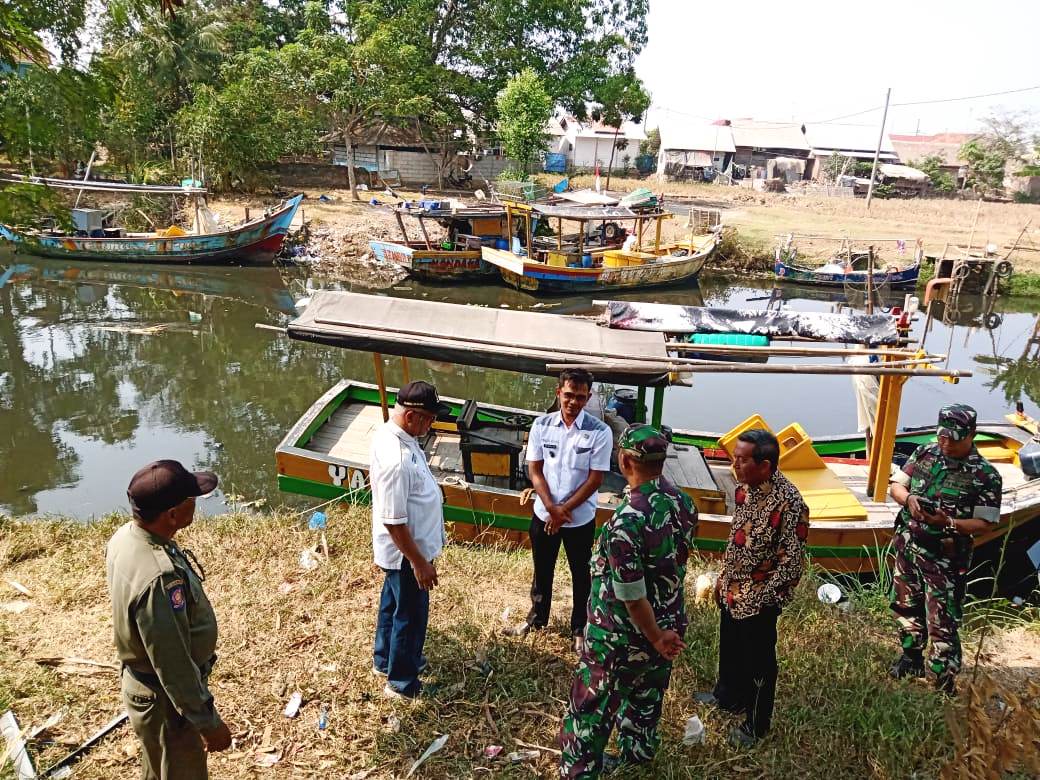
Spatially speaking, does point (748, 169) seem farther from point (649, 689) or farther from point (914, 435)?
point (649, 689)

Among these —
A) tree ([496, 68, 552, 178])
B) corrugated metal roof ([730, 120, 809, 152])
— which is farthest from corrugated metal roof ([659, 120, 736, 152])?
tree ([496, 68, 552, 178])

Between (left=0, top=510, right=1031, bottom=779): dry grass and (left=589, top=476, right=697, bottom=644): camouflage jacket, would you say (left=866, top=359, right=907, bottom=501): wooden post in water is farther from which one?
(left=589, top=476, right=697, bottom=644): camouflage jacket

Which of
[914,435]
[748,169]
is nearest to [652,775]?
[914,435]

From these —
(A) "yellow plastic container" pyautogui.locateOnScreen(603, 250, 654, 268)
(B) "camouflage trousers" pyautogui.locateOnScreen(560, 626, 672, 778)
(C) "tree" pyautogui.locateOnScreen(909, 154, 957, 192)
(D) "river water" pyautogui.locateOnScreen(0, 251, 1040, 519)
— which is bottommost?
(D) "river water" pyautogui.locateOnScreen(0, 251, 1040, 519)

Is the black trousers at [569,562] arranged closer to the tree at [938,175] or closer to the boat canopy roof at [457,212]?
the boat canopy roof at [457,212]

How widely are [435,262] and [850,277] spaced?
11842mm

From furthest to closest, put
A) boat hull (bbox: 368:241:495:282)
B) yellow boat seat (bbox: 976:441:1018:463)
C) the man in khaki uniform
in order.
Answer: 1. boat hull (bbox: 368:241:495:282)
2. yellow boat seat (bbox: 976:441:1018:463)
3. the man in khaki uniform

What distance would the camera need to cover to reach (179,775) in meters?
2.35

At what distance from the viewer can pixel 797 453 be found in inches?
244

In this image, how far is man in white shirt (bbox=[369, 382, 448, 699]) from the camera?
302cm

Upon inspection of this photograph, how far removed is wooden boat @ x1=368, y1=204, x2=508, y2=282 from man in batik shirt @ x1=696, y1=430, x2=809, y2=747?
16442 mm

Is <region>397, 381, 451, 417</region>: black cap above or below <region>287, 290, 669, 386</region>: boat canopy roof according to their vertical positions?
above

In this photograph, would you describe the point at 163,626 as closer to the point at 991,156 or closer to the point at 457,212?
the point at 457,212

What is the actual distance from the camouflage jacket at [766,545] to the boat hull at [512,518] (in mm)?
2425
